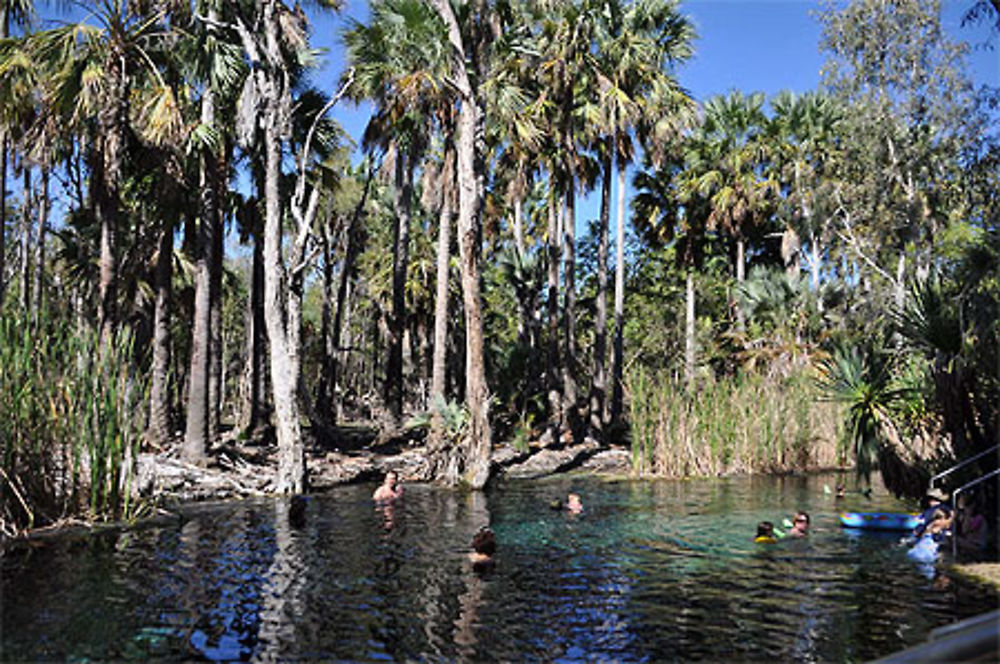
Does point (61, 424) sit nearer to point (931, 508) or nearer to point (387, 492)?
point (387, 492)

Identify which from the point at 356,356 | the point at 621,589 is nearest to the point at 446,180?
the point at 621,589

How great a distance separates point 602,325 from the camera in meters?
26.9

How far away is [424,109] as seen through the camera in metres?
22.6

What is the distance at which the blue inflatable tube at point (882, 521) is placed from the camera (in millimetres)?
12508

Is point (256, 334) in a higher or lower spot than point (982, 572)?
higher

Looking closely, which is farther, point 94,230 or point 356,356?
point 356,356

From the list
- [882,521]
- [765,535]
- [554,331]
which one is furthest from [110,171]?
[882,521]

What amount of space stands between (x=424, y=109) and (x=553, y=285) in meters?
8.03

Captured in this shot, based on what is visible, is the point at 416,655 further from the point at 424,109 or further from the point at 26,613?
the point at 424,109

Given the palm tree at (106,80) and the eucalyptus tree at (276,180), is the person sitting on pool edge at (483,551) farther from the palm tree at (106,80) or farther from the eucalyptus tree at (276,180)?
the palm tree at (106,80)

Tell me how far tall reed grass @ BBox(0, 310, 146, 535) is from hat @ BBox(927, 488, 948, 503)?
11048 mm

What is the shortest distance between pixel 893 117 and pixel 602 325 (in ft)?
37.2

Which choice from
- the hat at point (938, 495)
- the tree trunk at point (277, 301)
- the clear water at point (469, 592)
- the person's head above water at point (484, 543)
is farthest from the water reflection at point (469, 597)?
the hat at point (938, 495)

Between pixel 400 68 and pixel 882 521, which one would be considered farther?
pixel 400 68
